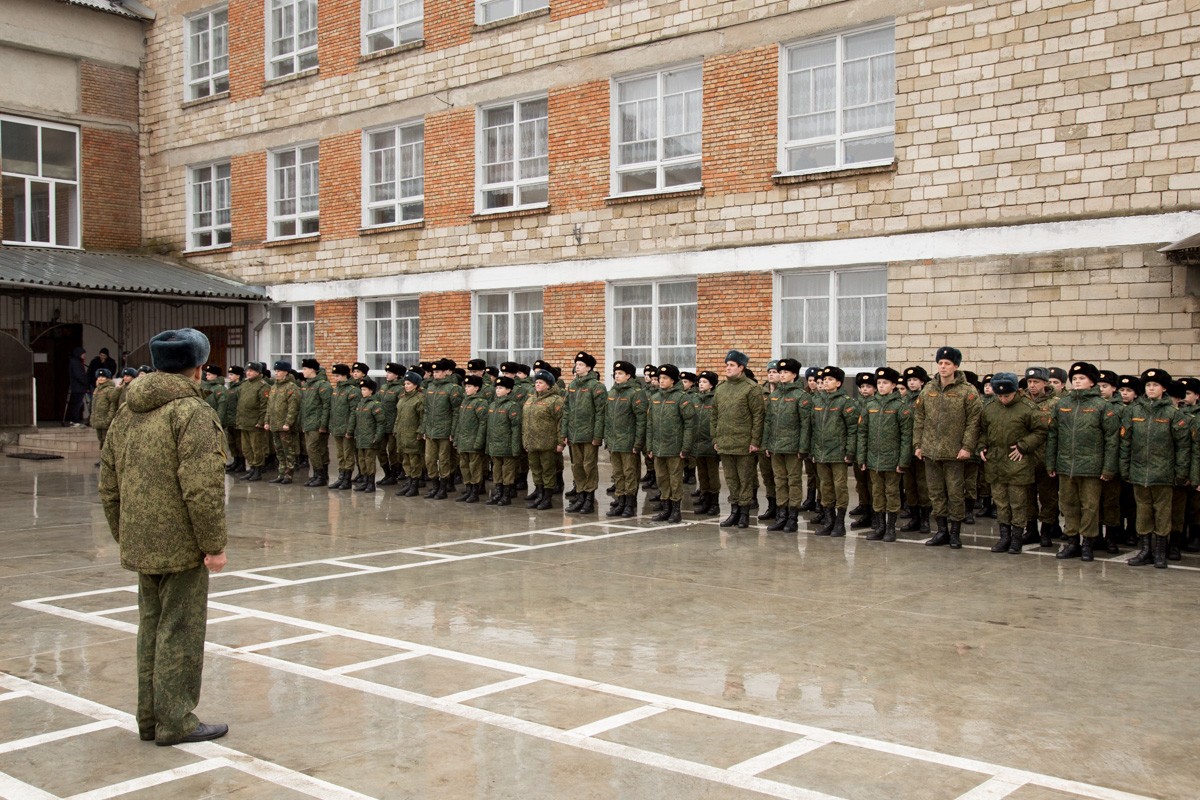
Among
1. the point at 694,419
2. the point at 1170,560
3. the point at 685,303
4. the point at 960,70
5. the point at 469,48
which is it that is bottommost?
the point at 1170,560

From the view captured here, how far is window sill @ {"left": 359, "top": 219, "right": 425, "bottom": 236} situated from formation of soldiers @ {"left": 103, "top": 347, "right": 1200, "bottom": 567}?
5.28 m

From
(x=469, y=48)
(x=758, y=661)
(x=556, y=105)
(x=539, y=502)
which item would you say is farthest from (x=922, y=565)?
(x=469, y=48)

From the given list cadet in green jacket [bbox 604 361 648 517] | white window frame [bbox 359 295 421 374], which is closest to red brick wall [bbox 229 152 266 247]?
white window frame [bbox 359 295 421 374]

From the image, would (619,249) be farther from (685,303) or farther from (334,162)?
(334,162)

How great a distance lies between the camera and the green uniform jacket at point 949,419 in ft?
37.6

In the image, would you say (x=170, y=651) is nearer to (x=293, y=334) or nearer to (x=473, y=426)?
(x=473, y=426)

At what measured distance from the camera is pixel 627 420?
14.0 m

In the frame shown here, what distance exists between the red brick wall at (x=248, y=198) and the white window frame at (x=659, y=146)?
9.58 metres

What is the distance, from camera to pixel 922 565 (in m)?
10.4

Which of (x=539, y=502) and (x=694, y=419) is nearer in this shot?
(x=694, y=419)

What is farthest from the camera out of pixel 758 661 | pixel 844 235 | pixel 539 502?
pixel 844 235

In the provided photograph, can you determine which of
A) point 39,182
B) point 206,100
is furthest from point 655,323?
point 39,182

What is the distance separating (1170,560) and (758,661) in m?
5.82

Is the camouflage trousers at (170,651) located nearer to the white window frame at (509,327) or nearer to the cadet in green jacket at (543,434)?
the cadet in green jacket at (543,434)
